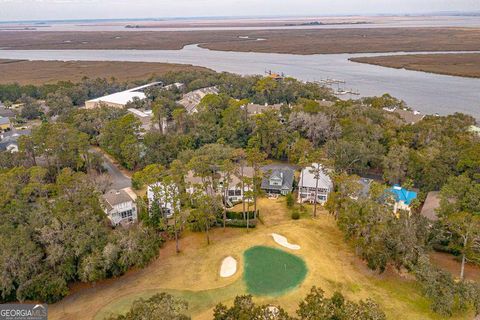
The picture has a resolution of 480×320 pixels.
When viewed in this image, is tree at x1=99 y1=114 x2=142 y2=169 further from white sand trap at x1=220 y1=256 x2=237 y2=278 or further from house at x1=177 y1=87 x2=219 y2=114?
white sand trap at x1=220 y1=256 x2=237 y2=278

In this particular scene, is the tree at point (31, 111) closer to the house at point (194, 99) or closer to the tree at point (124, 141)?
the house at point (194, 99)

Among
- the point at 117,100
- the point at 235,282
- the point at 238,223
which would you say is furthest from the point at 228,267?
the point at 117,100

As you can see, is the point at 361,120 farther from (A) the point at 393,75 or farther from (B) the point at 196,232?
(A) the point at 393,75

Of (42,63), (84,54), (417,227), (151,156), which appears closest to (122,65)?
(42,63)

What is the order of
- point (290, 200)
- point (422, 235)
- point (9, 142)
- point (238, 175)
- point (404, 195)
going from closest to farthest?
point (422, 235)
point (404, 195)
point (290, 200)
point (238, 175)
point (9, 142)

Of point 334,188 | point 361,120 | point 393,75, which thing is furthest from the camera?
point 393,75

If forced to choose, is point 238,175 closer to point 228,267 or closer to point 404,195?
point 228,267

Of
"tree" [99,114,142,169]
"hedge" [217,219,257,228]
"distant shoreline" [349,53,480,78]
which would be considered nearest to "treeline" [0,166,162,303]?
"hedge" [217,219,257,228]
